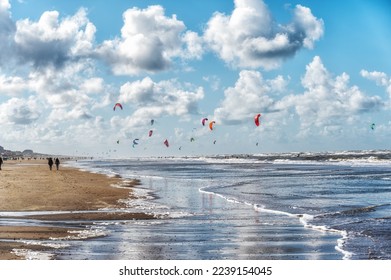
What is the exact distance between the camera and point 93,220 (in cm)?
1630

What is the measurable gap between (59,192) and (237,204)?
9.45m

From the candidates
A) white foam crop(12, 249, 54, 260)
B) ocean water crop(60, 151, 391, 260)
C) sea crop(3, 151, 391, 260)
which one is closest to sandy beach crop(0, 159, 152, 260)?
white foam crop(12, 249, 54, 260)

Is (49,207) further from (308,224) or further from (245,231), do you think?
(308,224)

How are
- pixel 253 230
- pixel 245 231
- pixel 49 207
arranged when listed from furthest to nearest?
pixel 49 207 < pixel 253 230 < pixel 245 231

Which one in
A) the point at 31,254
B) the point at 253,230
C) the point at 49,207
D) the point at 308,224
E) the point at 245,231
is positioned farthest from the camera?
the point at 49,207

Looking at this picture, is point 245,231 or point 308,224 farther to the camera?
point 308,224

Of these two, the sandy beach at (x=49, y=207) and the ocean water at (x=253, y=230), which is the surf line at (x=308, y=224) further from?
the sandy beach at (x=49, y=207)

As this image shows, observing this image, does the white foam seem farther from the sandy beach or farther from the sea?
the sea

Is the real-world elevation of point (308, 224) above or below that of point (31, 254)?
above

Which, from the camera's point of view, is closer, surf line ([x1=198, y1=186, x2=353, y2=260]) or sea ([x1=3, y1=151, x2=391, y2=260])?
sea ([x1=3, y1=151, x2=391, y2=260])

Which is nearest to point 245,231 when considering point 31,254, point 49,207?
point 31,254

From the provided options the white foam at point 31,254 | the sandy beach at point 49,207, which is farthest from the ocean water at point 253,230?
the sandy beach at point 49,207
